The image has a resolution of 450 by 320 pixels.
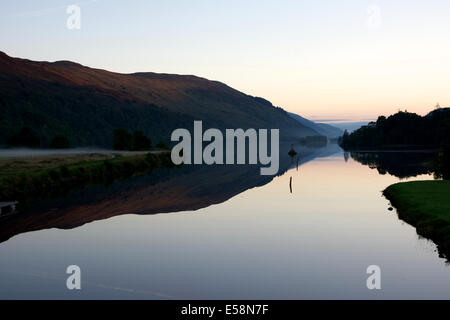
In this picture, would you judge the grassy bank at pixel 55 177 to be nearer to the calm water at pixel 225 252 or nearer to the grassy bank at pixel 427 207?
the calm water at pixel 225 252

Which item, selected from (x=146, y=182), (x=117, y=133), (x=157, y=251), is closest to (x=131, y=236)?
(x=157, y=251)

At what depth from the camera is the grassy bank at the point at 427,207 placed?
3088 centimetres

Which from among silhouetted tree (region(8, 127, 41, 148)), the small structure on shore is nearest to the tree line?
silhouetted tree (region(8, 127, 41, 148))

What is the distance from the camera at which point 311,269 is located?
26.4 m

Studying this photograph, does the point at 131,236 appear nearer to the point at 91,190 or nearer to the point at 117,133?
the point at 91,190

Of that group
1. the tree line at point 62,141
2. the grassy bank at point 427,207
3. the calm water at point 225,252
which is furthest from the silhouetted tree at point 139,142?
the grassy bank at point 427,207

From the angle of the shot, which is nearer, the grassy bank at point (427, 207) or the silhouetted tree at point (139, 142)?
the grassy bank at point (427, 207)

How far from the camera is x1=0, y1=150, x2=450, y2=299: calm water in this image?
23.0 metres

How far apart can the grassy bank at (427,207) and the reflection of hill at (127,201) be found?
2230 centimetres

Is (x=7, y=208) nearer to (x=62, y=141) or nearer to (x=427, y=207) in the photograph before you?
(x=427, y=207)

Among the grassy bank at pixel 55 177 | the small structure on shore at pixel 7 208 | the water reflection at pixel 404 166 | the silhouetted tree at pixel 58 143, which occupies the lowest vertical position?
the small structure on shore at pixel 7 208

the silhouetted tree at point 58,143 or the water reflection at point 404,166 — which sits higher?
the silhouetted tree at point 58,143

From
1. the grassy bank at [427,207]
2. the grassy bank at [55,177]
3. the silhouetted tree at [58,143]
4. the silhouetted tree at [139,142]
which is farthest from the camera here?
the silhouetted tree at [139,142]

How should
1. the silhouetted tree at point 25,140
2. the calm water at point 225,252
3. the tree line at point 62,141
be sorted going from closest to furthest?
the calm water at point 225,252 < the silhouetted tree at point 25,140 < the tree line at point 62,141
